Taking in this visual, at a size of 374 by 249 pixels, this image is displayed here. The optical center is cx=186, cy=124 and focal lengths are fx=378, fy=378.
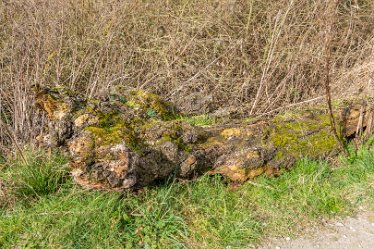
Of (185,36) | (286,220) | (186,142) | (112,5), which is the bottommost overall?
(286,220)

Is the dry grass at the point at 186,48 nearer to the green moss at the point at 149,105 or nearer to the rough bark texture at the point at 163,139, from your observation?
the green moss at the point at 149,105

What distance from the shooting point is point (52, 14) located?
14.4 ft

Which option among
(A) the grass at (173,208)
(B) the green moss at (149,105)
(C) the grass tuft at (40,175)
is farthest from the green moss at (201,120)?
(C) the grass tuft at (40,175)

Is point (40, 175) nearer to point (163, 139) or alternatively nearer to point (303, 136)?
point (163, 139)

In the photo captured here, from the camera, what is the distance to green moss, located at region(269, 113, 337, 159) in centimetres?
363

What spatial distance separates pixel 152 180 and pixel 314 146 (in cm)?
166

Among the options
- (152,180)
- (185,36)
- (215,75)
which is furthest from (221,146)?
(185,36)

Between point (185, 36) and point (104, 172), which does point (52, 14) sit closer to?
point (185, 36)

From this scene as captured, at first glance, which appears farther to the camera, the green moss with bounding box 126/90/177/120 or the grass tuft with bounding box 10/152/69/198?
the green moss with bounding box 126/90/177/120

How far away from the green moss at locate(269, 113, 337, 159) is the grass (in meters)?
0.17

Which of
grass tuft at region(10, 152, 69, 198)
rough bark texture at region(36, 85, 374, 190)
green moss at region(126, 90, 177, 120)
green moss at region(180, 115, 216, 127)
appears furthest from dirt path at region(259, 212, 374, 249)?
grass tuft at region(10, 152, 69, 198)

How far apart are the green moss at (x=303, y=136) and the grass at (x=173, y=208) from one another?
169 millimetres

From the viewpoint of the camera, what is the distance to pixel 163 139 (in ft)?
10.8

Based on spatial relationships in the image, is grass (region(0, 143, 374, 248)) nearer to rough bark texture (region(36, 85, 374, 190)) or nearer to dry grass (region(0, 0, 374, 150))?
rough bark texture (region(36, 85, 374, 190))
